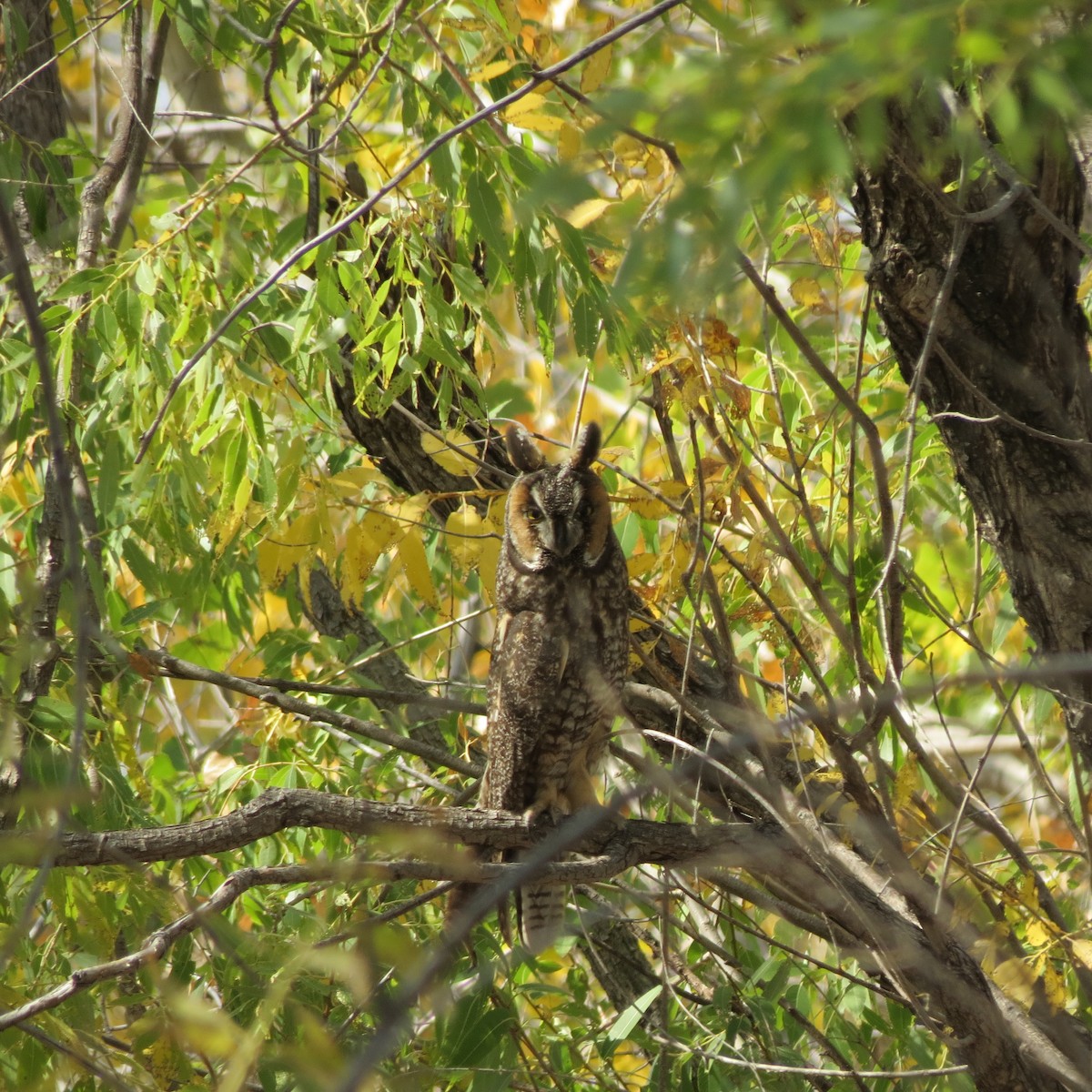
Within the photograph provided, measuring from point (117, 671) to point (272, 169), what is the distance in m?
1.96

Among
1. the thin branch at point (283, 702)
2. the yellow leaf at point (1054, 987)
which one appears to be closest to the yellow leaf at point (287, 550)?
the thin branch at point (283, 702)

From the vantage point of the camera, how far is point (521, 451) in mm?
2436

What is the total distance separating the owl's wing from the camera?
248 cm

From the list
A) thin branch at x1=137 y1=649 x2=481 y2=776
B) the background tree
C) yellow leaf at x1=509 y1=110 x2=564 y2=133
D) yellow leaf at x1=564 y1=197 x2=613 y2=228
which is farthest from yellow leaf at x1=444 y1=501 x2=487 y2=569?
yellow leaf at x1=509 y1=110 x2=564 y2=133

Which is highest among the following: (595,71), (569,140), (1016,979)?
(595,71)

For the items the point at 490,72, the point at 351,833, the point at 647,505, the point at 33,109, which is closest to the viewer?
the point at 351,833

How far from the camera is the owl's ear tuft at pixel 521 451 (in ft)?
7.96

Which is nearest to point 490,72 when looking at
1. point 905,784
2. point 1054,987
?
point 905,784

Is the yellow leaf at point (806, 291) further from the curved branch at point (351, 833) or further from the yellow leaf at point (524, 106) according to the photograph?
the curved branch at point (351, 833)

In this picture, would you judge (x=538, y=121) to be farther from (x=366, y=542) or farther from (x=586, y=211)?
(x=366, y=542)

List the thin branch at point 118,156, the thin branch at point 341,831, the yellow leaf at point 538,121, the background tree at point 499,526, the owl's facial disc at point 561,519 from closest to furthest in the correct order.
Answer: the thin branch at point 341,831
the background tree at point 499,526
the yellow leaf at point 538,121
the owl's facial disc at point 561,519
the thin branch at point 118,156

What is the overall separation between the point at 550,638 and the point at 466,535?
0.36m

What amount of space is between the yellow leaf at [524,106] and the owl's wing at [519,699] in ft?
3.34

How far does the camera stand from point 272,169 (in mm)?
3820
